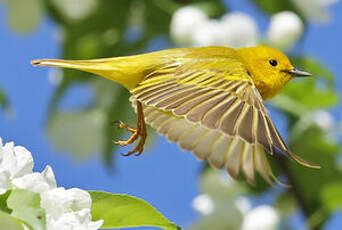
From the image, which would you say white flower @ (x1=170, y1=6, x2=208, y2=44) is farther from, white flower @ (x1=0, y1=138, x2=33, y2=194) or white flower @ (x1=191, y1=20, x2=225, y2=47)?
white flower @ (x1=0, y1=138, x2=33, y2=194)

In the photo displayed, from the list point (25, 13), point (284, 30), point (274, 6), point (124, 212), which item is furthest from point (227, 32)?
point (124, 212)

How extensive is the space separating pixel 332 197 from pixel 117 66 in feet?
3.43

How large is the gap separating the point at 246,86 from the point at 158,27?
1235 millimetres

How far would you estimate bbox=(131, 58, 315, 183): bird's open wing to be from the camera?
115 cm

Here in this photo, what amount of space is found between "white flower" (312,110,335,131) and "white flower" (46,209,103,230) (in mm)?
1611

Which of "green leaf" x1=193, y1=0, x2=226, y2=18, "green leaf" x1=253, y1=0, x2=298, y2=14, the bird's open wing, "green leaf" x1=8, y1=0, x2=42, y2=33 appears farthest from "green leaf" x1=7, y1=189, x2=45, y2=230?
"green leaf" x1=8, y1=0, x2=42, y2=33

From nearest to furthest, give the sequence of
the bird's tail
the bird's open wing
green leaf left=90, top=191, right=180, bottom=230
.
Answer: green leaf left=90, top=191, right=180, bottom=230 < the bird's open wing < the bird's tail

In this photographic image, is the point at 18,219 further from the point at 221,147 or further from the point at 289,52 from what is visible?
the point at 289,52

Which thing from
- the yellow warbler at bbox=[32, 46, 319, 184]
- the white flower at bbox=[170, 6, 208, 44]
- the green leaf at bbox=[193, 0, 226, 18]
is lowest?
the yellow warbler at bbox=[32, 46, 319, 184]

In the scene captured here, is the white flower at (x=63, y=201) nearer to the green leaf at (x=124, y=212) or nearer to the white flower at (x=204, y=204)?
the green leaf at (x=124, y=212)

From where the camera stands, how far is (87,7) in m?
2.60

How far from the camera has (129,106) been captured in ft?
8.08

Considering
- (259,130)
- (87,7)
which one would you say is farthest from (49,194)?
(87,7)

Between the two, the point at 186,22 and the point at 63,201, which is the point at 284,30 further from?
the point at 63,201
